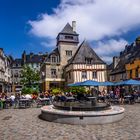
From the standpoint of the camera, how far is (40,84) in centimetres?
5331

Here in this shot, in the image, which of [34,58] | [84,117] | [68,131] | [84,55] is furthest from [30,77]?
[68,131]

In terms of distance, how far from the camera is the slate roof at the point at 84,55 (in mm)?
41388

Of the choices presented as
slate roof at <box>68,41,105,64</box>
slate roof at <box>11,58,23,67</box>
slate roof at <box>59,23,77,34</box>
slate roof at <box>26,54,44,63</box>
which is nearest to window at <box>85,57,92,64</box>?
slate roof at <box>68,41,105,64</box>

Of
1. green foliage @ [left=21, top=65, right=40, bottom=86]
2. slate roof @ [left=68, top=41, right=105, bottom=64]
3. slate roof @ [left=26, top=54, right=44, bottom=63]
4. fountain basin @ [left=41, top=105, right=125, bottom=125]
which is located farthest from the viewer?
slate roof @ [left=26, top=54, right=44, bottom=63]

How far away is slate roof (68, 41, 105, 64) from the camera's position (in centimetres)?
4139

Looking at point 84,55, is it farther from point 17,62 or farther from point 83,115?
point 17,62

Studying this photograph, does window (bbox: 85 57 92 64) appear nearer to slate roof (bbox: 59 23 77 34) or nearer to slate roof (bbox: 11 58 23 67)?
slate roof (bbox: 59 23 77 34)

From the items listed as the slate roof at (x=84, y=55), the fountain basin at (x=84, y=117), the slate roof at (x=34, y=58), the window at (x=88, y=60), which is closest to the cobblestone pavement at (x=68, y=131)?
the fountain basin at (x=84, y=117)

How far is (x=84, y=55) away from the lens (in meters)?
42.0

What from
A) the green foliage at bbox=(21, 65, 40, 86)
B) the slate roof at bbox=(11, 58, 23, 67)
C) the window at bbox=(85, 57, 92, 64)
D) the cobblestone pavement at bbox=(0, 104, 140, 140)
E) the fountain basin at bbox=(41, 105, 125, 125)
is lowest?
the cobblestone pavement at bbox=(0, 104, 140, 140)

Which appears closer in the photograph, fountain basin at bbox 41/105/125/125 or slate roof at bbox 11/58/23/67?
fountain basin at bbox 41/105/125/125

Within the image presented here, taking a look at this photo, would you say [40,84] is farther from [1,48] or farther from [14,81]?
[14,81]

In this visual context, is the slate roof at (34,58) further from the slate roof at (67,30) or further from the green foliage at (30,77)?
the slate roof at (67,30)

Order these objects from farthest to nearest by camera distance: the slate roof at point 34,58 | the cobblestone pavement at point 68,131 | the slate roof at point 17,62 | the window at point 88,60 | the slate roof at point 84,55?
the slate roof at point 17,62, the slate roof at point 34,58, the window at point 88,60, the slate roof at point 84,55, the cobblestone pavement at point 68,131
